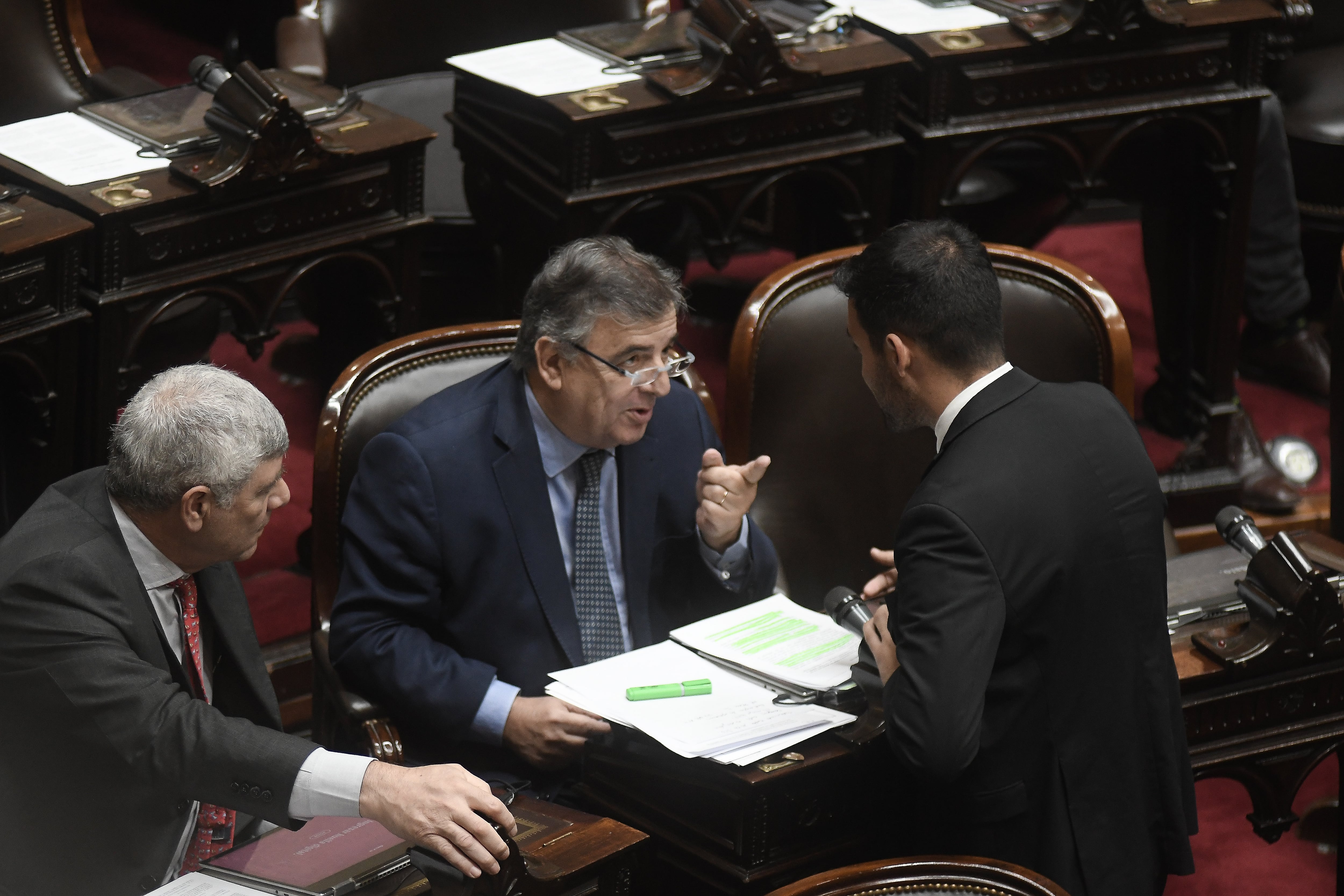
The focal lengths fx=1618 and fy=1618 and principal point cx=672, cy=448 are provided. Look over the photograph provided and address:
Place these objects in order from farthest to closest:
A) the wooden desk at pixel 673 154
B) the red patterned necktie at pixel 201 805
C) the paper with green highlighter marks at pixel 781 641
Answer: the wooden desk at pixel 673 154 < the paper with green highlighter marks at pixel 781 641 < the red patterned necktie at pixel 201 805

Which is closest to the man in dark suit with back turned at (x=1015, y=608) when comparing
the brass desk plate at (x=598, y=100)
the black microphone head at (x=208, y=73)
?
the brass desk plate at (x=598, y=100)

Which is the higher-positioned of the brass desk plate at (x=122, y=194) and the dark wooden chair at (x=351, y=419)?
the brass desk plate at (x=122, y=194)

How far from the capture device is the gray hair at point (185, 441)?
189 centimetres

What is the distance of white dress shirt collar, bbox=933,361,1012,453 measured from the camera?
A: 2055 millimetres

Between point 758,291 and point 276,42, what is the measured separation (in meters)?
1.77

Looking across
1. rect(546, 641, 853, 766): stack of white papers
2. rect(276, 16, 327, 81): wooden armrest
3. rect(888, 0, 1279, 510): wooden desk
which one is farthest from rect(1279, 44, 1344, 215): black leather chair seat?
rect(546, 641, 853, 766): stack of white papers

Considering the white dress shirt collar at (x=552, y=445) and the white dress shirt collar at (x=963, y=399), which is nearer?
the white dress shirt collar at (x=963, y=399)

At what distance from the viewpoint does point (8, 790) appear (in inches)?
74.4

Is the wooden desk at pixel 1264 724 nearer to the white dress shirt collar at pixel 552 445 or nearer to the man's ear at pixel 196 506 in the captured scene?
the white dress shirt collar at pixel 552 445

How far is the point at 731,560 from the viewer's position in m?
2.45

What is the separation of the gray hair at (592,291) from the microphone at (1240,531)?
2.92ft

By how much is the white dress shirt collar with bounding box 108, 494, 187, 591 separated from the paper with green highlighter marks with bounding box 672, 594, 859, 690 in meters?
0.70

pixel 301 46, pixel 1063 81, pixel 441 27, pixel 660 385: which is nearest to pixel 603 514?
pixel 660 385

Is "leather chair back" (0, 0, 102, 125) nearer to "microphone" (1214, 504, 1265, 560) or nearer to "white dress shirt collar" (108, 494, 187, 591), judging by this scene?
"white dress shirt collar" (108, 494, 187, 591)
